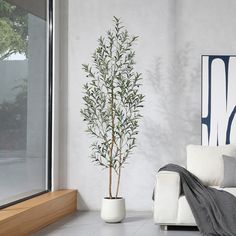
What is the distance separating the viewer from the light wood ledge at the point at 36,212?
4.59 m

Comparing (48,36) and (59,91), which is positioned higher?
(48,36)

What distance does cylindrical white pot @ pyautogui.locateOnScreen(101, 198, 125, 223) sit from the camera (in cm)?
558

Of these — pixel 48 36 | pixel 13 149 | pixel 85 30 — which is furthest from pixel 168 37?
pixel 13 149

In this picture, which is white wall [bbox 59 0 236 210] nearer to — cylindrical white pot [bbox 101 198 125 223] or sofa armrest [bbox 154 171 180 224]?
cylindrical white pot [bbox 101 198 125 223]

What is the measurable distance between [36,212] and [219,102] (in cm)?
258

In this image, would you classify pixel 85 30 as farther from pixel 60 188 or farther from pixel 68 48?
pixel 60 188

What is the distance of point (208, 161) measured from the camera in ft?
19.1

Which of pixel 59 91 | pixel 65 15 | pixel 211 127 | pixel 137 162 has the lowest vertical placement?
pixel 137 162

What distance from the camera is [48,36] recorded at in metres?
6.50

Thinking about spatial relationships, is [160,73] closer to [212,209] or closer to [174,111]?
[174,111]

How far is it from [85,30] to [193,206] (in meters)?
2.74

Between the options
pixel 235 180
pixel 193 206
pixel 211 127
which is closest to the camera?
pixel 193 206

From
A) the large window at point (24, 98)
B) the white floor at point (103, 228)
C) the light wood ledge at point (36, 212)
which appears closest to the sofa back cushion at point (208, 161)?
the white floor at point (103, 228)

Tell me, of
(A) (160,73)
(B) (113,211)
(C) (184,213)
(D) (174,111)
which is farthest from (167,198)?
(A) (160,73)
